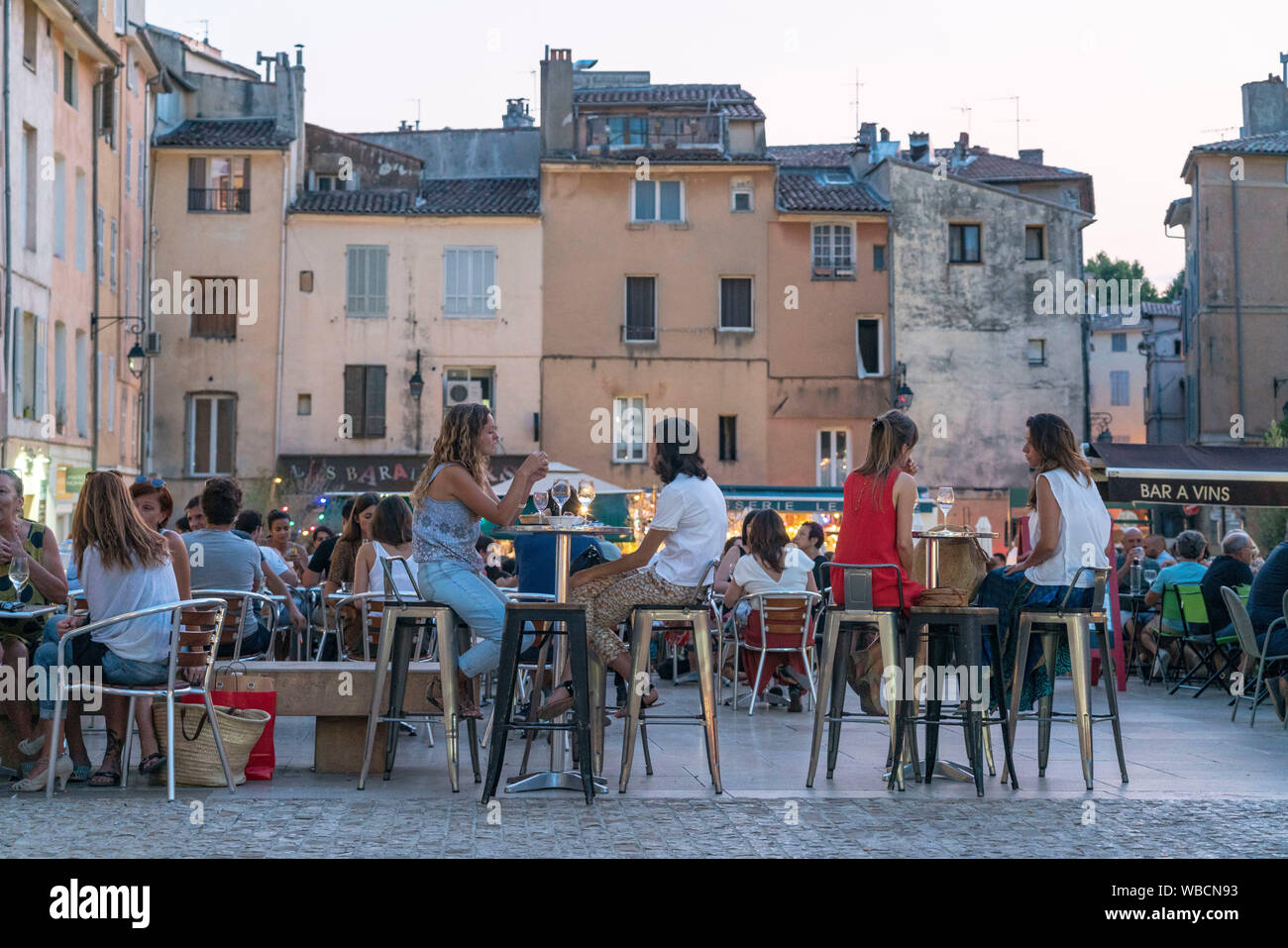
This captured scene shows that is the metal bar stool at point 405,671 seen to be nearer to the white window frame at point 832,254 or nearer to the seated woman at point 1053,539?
the seated woman at point 1053,539

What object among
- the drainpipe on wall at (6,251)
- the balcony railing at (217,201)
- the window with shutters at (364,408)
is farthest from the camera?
the window with shutters at (364,408)

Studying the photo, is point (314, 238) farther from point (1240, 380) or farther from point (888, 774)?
point (888, 774)

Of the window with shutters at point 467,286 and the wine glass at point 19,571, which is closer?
the wine glass at point 19,571

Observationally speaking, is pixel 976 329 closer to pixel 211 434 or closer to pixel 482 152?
pixel 482 152

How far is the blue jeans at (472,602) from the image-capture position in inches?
324

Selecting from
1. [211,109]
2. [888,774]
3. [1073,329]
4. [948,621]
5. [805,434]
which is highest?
[211,109]

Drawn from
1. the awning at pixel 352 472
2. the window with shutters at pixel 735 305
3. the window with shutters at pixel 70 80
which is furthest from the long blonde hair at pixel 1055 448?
the window with shutters at pixel 735 305

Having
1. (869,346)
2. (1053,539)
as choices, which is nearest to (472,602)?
(1053,539)

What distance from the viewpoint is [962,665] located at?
8250 mm

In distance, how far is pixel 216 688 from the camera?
8.64 metres
